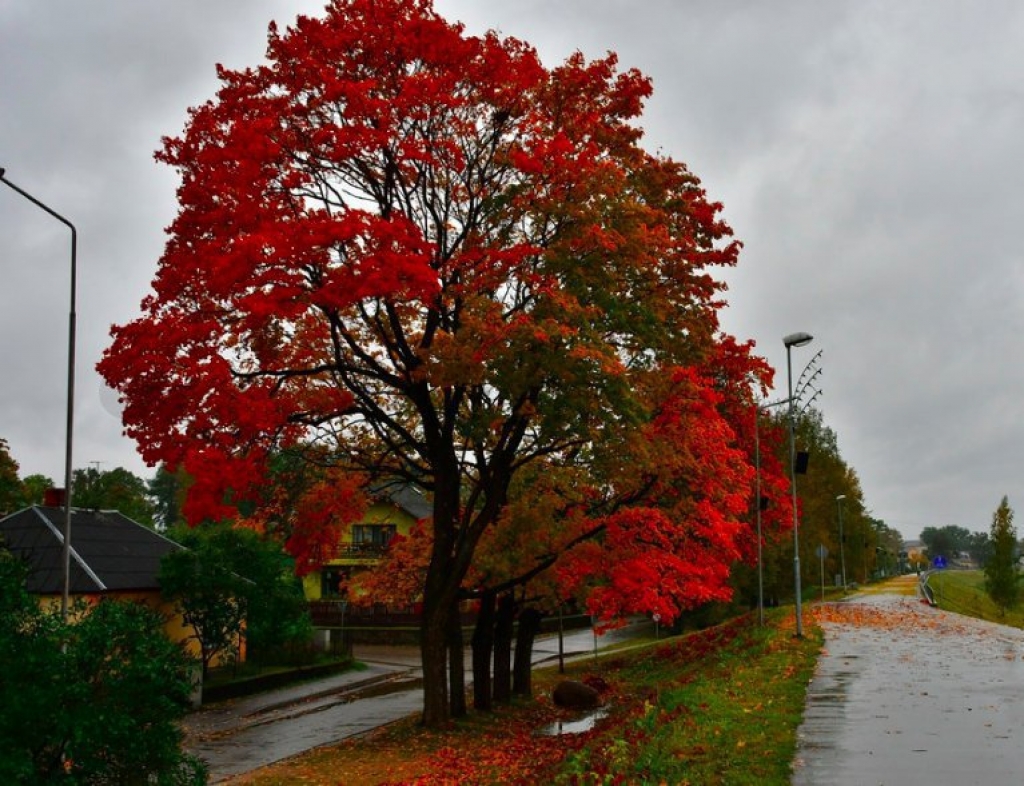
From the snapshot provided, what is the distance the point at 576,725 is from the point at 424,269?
11792mm

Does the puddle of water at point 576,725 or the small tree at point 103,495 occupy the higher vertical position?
the small tree at point 103,495

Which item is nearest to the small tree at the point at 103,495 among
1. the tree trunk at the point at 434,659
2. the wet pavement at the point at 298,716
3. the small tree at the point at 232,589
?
the small tree at the point at 232,589

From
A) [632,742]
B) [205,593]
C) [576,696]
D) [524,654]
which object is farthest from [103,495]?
[632,742]

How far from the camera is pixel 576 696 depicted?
972 inches

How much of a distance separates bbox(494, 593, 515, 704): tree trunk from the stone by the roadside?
1381 millimetres

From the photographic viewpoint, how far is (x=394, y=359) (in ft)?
65.2

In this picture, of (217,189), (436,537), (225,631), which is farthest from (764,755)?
(225,631)

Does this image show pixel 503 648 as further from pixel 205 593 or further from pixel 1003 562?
pixel 1003 562

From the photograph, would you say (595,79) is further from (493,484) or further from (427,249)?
(493,484)

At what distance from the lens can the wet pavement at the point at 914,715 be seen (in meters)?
10.2

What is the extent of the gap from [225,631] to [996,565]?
54.8 metres

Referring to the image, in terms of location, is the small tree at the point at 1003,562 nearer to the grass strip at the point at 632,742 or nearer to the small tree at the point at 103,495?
the grass strip at the point at 632,742

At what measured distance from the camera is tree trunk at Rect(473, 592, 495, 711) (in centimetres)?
2316

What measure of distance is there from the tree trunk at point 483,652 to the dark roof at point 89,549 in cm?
1138
